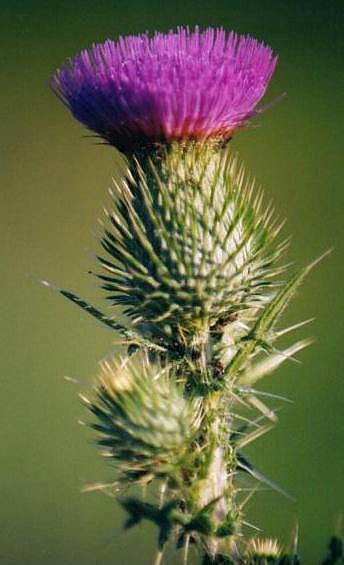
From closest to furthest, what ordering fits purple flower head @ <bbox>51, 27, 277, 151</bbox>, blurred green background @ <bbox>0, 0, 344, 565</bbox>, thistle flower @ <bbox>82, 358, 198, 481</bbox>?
thistle flower @ <bbox>82, 358, 198, 481</bbox> < purple flower head @ <bbox>51, 27, 277, 151</bbox> < blurred green background @ <bbox>0, 0, 344, 565</bbox>

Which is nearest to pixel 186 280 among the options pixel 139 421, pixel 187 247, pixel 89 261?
pixel 187 247

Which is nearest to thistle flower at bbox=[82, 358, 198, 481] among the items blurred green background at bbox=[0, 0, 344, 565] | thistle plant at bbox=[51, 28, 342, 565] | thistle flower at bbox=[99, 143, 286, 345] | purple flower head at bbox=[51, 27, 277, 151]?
thistle plant at bbox=[51, 28, 342, 565]

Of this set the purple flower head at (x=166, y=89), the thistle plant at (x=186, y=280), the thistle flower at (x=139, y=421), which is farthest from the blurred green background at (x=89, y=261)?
the purple flower head at (x=166, y=89)

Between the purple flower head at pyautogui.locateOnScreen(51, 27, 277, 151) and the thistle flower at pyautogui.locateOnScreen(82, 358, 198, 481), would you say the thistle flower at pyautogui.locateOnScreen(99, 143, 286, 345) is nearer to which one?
the purple flower head at pyautogui.locateOnScreen(51, 27, 277, 151)

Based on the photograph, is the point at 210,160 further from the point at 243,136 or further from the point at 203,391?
the point at 243,136

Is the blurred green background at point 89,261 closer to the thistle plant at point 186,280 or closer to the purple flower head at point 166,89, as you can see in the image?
the thistle plant at point 186,280

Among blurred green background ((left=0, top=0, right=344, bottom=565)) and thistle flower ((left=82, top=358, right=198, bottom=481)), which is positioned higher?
blurred green background ((left=0, top=0, right=344, bottom=565))

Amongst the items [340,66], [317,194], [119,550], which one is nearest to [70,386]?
[119,550]

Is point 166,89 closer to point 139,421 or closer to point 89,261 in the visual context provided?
point 139,421
